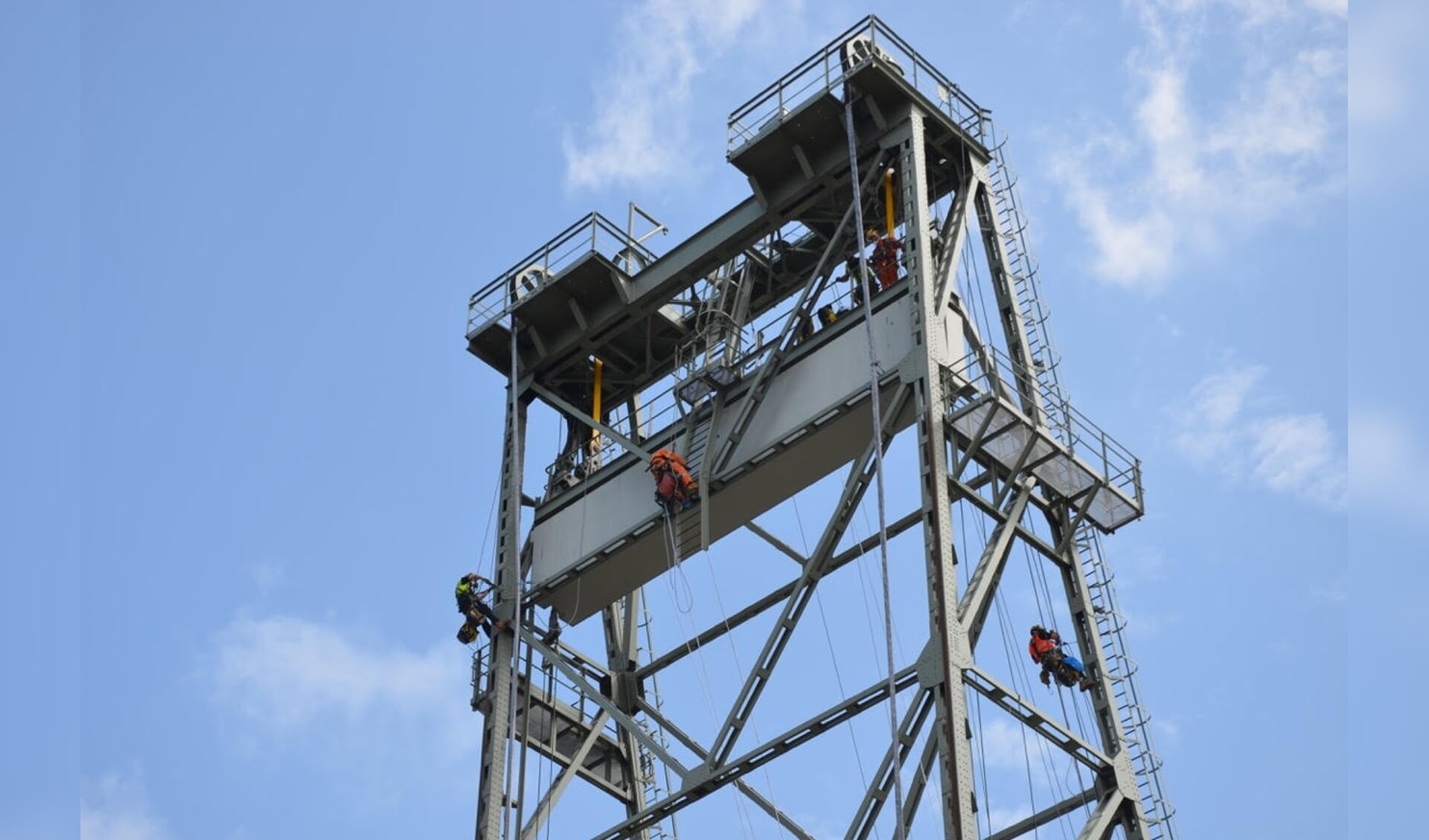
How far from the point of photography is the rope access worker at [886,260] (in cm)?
3100

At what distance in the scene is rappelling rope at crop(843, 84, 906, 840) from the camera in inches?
1033

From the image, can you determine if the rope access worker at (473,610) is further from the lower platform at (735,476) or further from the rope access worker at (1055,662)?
the rope access worker at (1055,662)

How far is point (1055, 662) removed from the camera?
29.2 m

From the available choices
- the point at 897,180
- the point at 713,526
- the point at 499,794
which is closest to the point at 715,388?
the point at 713,526

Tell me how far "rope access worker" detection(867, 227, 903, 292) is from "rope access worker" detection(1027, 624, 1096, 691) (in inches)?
202

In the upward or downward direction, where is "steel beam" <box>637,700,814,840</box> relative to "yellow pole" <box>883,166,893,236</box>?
downward

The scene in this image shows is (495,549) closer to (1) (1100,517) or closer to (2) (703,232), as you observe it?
(2) (703,232)

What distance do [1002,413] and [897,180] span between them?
4.48 meters

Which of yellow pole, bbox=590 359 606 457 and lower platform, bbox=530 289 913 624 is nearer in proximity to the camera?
lower platform, bbox=530 289 913 624

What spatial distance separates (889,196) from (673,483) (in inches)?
193

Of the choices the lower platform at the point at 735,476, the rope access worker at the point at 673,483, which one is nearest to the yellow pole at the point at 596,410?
the lower platform at the point at 735,476

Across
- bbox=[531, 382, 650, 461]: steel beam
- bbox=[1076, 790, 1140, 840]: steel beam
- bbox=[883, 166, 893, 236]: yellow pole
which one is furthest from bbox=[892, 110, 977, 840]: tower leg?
bbox=[531, 382, 650, 461]: steel beam

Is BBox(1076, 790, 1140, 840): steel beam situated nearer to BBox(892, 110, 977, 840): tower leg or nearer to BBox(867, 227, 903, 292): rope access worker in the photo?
BBox(892, 110, 977, 840): tower leg

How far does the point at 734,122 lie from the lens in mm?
32250
